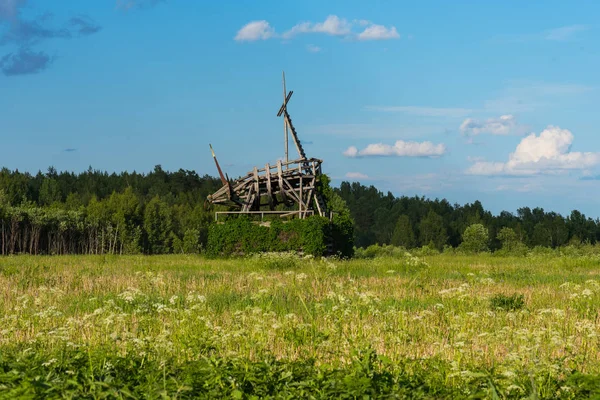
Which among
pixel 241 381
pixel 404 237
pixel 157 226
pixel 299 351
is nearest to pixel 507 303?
pixel 299 351

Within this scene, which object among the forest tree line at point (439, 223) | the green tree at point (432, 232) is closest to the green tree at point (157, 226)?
the forest tree line at point (439, 223)

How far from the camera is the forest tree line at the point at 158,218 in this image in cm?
6994

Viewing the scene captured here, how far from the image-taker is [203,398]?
6.09m

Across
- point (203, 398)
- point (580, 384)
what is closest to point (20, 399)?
point (203, 398)

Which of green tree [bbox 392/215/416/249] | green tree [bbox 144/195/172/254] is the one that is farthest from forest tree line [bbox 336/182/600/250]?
green tree [bbox 144/195/172/254]

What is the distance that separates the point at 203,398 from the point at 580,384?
12.2 ft

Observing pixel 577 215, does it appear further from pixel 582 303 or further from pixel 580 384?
pixel 580 384

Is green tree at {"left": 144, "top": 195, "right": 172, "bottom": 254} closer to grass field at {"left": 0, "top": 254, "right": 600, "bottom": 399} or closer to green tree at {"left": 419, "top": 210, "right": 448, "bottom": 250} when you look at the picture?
green tree at {"left": 419, "top": 210, "right": 448, "bottom": 250}

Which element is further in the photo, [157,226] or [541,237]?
[541,237]

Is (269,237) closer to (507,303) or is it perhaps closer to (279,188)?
(279,188)

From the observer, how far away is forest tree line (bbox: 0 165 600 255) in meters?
69.9

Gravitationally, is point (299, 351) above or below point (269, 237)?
below

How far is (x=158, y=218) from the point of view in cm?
8406

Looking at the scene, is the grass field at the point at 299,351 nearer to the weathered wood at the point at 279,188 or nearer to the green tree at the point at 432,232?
the weathered wood at the point at 279,188
